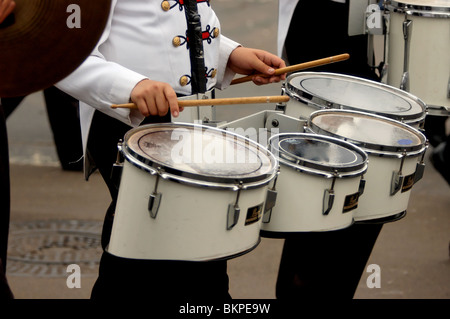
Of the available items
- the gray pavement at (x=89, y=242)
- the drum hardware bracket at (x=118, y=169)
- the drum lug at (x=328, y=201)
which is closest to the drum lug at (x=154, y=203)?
the drum hardware bracket at (x=118, y=169)

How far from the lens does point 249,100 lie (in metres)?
2.71

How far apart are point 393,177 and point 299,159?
377mm

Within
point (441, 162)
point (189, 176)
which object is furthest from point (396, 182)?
point (441, 162)

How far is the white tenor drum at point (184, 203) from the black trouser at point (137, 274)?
0.18 metres

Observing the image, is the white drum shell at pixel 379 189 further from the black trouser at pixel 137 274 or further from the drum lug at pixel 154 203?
the drum lug at pixel 154 203

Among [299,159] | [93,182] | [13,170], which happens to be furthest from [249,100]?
[13,170]

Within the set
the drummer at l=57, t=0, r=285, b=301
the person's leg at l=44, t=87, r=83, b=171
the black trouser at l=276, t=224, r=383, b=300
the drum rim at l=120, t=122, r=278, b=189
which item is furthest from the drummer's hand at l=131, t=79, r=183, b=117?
the person's leg at l=44, t=87, r=83, b=171

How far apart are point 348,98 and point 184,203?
40.9 inches

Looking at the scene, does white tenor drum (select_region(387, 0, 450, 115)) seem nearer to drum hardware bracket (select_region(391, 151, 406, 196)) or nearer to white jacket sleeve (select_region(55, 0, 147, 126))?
drum hardware bracket (select_region(391, 151, 406, 196))

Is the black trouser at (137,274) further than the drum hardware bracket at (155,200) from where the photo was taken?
Yes

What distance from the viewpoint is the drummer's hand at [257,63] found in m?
3.18

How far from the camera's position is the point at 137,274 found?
110 inches

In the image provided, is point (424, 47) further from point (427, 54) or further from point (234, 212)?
point (234, 212)
